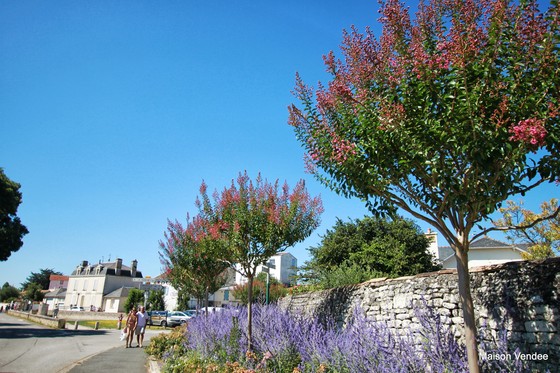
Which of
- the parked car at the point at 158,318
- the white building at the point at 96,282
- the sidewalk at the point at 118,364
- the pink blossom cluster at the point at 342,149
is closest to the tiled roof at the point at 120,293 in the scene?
the white building at the point at 96,282

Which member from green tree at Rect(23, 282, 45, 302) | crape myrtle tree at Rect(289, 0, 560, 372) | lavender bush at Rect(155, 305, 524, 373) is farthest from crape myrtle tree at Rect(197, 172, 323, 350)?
green tree at Rect(23, 282, 45, 302)

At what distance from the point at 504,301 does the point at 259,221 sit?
5.50m

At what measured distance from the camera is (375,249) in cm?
1747

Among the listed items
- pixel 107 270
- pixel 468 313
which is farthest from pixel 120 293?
pixel 468 313

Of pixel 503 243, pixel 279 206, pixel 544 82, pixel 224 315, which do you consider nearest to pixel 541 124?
pixel 544 82

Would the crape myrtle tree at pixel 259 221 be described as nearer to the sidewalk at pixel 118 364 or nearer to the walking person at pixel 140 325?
the sidewalk at pixel 118 364

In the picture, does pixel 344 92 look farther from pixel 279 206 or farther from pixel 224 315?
pixel 224 315

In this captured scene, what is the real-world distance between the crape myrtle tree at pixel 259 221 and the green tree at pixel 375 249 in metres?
6.93

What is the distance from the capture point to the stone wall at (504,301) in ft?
15.9

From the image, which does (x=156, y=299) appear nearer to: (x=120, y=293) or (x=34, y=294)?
(x=120, y=293)

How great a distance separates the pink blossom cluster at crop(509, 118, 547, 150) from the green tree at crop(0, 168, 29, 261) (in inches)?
1229

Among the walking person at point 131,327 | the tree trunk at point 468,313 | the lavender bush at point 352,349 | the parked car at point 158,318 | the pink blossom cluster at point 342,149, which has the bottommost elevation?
the parked car at point 158,318

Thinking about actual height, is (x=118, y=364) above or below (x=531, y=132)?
below

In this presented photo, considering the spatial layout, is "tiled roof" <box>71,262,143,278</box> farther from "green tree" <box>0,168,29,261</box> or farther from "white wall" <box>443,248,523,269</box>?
"white wall" <box>443,248,523,269</box>
